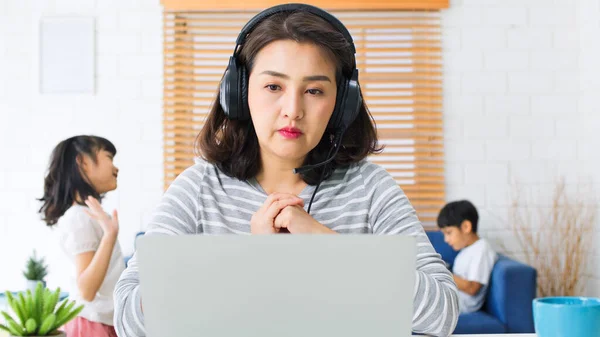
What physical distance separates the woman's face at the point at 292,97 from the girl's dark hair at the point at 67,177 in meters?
1.73

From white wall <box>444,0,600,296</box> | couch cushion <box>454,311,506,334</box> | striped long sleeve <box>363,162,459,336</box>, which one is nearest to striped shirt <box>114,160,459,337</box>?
striped long sleeve <box>363,162,459,336</box>

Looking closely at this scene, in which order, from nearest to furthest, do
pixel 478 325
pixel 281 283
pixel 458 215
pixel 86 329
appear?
pixel 281 283
pixel 86 329
pixel 478 325
pixel 458 215

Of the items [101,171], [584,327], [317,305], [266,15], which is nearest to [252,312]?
[317,305]

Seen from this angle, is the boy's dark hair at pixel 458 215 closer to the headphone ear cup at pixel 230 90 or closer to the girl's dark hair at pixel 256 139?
the girl's dark hair at pixel 256 139

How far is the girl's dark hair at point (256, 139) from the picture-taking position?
1137 millimetres

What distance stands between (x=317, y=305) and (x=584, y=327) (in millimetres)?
506

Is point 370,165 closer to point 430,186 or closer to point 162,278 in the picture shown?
point 162,278

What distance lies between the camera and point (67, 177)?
2.70 meters

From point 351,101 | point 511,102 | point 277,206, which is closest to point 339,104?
point 351,101

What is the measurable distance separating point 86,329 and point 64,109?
233cm

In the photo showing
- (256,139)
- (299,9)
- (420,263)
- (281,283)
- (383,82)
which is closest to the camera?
(281,283)

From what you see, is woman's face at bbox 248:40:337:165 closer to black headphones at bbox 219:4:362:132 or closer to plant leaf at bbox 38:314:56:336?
black headphones at bbox 219:4:362:132

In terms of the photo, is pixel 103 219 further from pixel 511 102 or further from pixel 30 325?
pixel 511 102

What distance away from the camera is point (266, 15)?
46.0 inches
